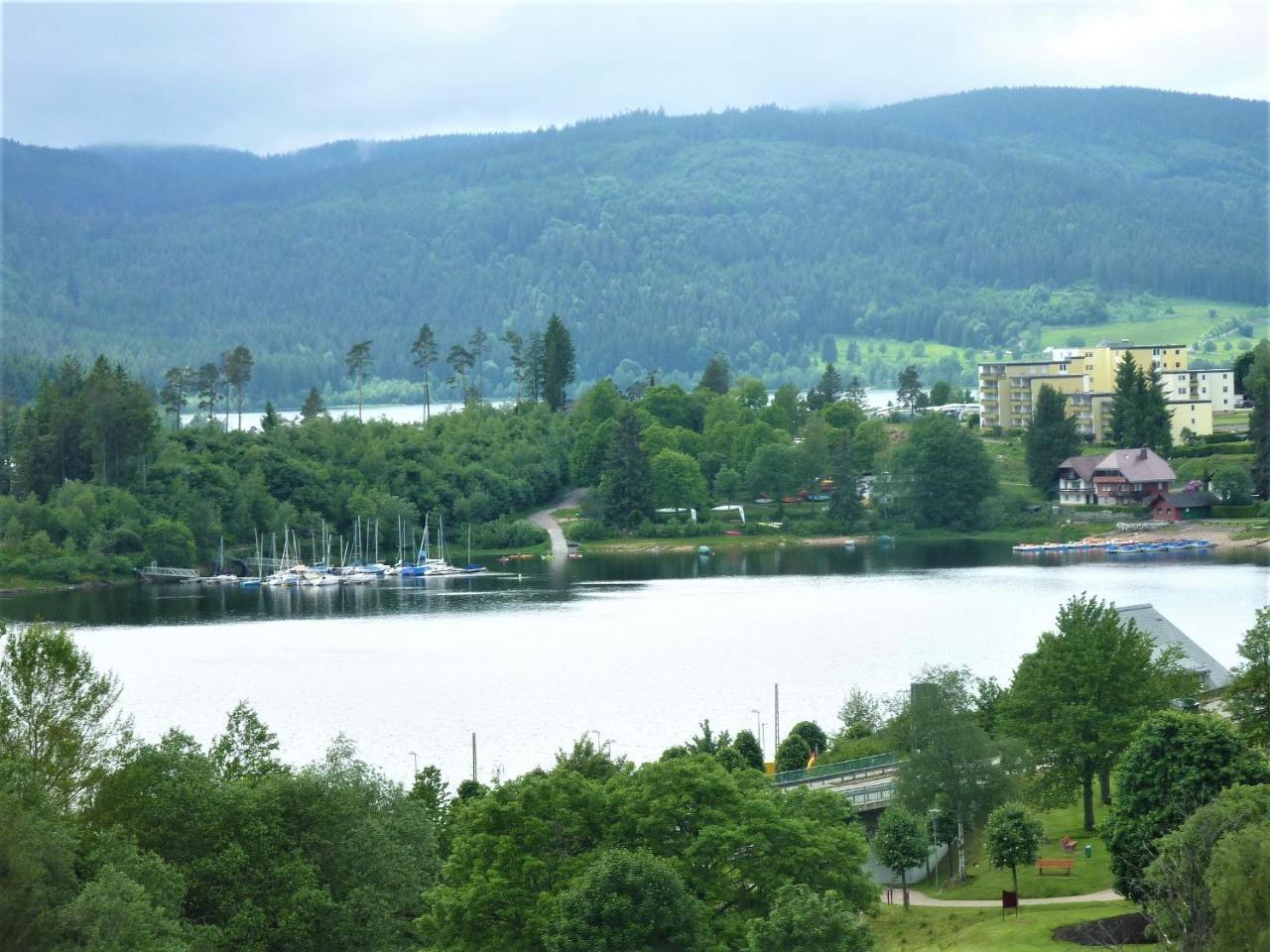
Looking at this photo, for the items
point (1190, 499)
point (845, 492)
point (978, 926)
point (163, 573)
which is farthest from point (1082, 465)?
point (978, 926)

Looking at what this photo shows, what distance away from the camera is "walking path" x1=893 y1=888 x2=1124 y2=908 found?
27.8 meters

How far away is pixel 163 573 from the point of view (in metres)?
87.3

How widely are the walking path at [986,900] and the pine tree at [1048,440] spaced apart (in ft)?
224

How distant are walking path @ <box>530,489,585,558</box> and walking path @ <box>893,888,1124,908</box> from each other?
64.3 metres

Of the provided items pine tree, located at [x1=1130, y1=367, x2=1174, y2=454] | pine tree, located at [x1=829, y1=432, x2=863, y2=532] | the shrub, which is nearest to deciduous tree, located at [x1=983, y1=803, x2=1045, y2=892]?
pine tree, located at [x1=829, y1=432, x2=863, y2=532]

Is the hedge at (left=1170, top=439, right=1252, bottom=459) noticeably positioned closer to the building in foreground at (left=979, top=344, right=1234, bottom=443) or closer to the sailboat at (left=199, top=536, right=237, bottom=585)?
the building in foreground at (left=979, top=344, right=1234, bottom=443)

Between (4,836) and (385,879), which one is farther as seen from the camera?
(385,879)

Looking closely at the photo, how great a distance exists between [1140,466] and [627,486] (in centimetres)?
2661

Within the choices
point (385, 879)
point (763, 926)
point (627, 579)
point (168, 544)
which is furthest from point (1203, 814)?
point (168, 544)

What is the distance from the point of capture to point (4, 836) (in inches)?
923

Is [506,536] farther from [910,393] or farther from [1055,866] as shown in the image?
[1055,866]

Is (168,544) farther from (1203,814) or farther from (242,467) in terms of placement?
(1203,814)

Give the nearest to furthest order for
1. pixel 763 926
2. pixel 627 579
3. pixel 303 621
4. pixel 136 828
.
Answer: pixel 763 926
pixel 136 828
pixel 303 621
pixel 627 579

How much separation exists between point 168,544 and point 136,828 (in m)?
63.4
